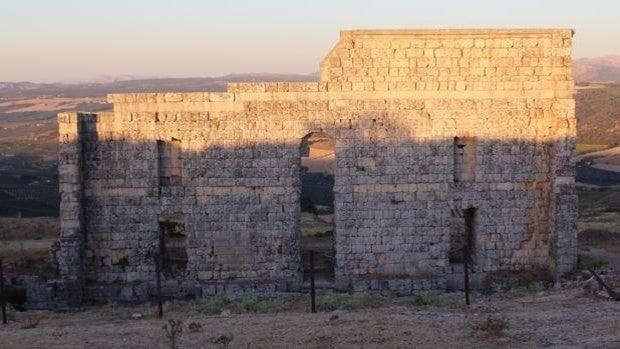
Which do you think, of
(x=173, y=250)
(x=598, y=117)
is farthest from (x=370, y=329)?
(x=598, y=117)

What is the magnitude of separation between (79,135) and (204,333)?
6593 mm

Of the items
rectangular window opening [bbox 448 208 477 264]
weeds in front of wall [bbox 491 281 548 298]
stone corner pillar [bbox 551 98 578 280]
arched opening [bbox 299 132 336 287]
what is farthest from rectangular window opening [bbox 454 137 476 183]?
arched opening [bbox 299 132 336 287]

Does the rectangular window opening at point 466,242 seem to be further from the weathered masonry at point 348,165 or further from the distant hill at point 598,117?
the distant hill at point 598,117

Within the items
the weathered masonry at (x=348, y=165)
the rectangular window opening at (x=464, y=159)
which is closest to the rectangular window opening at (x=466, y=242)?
the weathered masonry at (x=348, y=165)

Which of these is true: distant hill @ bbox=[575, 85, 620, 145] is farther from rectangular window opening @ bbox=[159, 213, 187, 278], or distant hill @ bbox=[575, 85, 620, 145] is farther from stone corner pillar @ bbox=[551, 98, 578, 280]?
rectangular window opening @ bbox=[159, 213, 187, 278]

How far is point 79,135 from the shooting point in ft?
48.3

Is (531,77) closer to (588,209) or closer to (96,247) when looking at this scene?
(96,247)

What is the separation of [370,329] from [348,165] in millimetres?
5633

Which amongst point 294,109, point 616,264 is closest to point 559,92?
point 616,264

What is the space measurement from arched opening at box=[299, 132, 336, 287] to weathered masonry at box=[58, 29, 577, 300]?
75cm

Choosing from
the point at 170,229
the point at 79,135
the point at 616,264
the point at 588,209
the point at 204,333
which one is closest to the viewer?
the point at 204,333

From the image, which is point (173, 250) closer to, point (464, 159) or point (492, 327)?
point (464, 159)

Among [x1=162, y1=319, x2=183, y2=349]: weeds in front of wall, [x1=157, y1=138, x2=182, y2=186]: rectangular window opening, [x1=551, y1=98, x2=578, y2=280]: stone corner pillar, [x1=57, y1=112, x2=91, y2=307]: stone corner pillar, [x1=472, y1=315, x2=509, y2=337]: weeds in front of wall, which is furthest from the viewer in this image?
[x1=157, y1=138, x2=182, y2=186]: rectangular window opening

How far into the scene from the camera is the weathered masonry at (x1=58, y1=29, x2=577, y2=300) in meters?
14.8
